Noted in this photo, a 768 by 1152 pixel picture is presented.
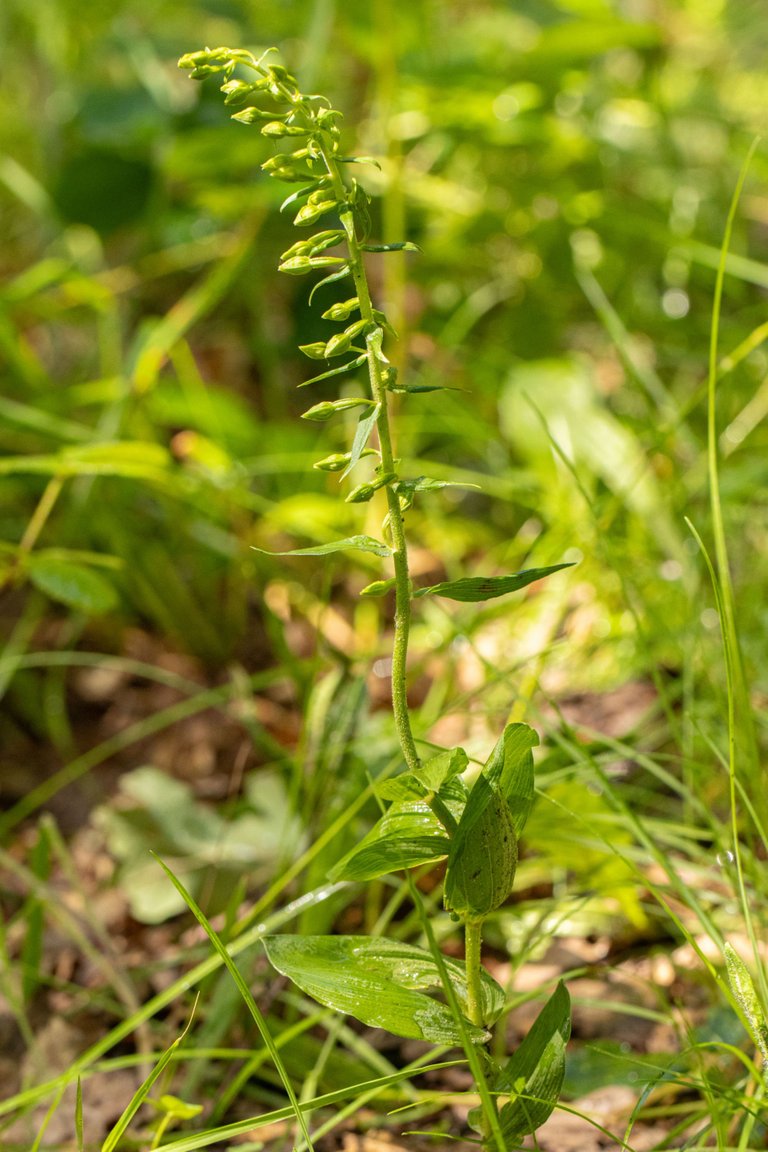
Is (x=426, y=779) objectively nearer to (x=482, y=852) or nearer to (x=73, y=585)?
(x=482, y=852)

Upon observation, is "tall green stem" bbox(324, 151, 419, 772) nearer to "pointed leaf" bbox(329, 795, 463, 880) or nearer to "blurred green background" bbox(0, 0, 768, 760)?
"pointed leaf" bbox(329, 795, 463, 880)

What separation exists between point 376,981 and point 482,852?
82mm

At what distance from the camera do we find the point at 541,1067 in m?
0.47

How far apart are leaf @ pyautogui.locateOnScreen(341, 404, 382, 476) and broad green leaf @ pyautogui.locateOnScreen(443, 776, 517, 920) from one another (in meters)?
0.15

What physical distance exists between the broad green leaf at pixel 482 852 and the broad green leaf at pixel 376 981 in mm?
48

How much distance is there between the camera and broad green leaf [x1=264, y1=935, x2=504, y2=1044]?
1.50 feet

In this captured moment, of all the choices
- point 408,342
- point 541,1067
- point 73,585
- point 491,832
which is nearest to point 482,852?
point 491,832

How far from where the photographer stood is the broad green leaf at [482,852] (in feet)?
1.46

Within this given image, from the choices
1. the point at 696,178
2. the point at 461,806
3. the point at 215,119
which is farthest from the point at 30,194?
the point at 461,806

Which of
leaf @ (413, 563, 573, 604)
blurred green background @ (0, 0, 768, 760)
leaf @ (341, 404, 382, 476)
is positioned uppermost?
leaf @ (341, 404, 382, 476)

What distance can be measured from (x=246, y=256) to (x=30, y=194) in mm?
478

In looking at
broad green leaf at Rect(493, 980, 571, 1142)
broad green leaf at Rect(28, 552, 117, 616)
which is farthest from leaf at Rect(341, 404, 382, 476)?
broad green leaf at Rect(28, 552, 117, 616)

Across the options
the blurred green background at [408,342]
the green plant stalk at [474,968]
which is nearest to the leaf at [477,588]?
the green plant stalk at [474,968]

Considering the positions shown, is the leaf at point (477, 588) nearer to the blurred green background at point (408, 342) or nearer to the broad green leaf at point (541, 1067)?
the broad green leaf at point (541, 1067)
